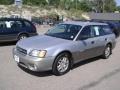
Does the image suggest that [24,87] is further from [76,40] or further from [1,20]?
[1,20]

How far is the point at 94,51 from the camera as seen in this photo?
8680 mm

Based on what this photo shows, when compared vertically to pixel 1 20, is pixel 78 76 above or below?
below

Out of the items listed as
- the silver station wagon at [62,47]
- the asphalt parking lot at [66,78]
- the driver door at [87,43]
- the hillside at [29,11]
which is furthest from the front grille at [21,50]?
the hillside at [29,11]

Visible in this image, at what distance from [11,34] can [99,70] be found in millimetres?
6330

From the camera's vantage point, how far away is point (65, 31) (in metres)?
8.41

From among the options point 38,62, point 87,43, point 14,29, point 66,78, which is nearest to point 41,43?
point 38,62

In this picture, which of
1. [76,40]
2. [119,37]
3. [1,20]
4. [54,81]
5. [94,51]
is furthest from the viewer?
[119,37]

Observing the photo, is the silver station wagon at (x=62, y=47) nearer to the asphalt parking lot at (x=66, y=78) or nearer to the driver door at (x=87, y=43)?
the driver door at (x=87, y=43)

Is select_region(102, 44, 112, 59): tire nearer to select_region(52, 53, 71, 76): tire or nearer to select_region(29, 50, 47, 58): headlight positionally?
select_region(52, 53, 71, 76): tire

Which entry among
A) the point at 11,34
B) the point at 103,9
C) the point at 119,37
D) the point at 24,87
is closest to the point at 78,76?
the point at 24,87

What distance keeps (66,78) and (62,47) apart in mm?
899

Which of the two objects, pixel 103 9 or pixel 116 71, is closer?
pixel 116 71

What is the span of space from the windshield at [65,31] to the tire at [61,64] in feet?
2.53

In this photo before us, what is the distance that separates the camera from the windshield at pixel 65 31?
7973 mm
